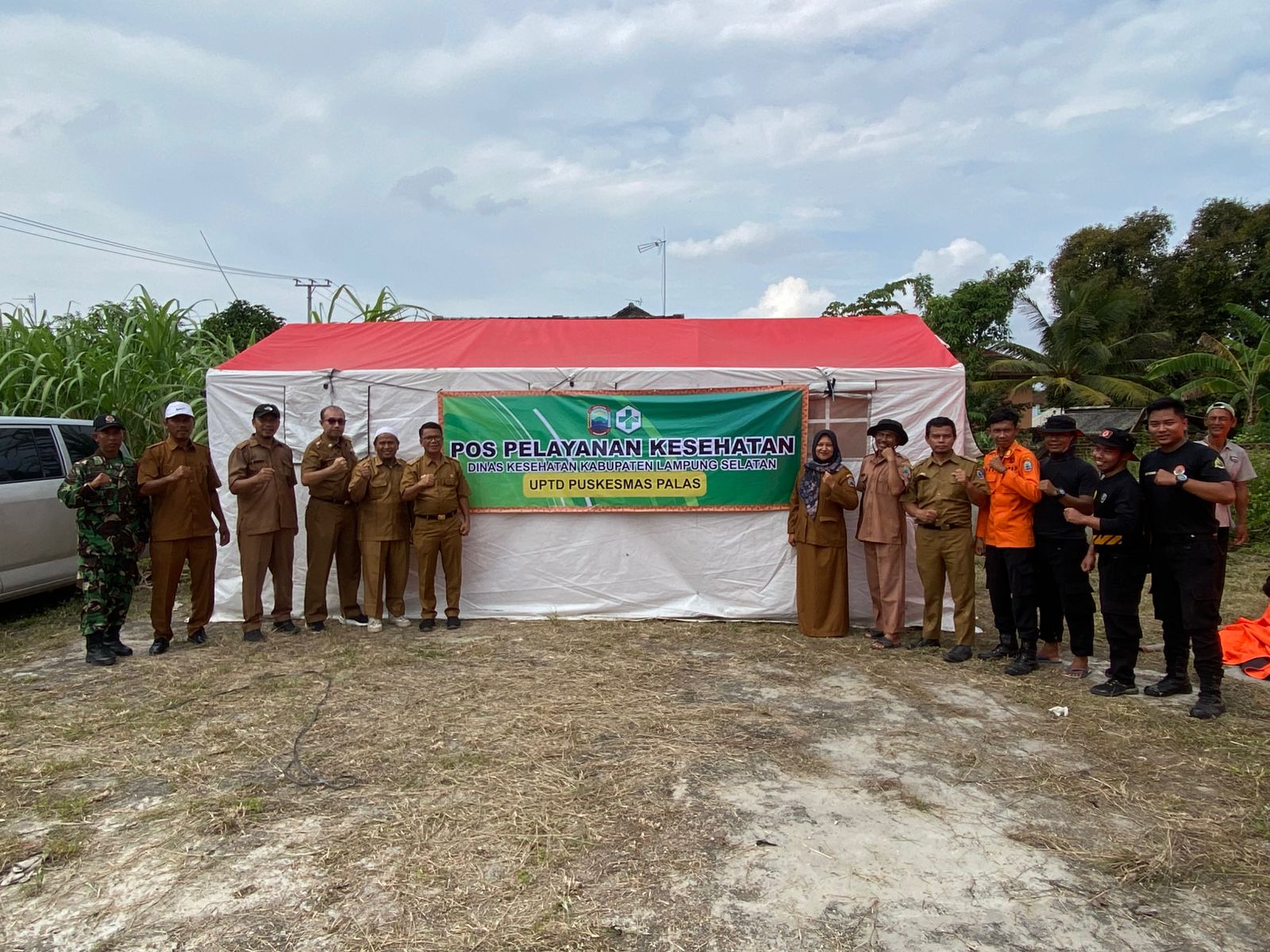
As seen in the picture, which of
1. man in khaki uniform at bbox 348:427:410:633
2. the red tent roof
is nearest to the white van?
the red tent roof

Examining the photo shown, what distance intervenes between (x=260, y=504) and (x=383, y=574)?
0.99 m

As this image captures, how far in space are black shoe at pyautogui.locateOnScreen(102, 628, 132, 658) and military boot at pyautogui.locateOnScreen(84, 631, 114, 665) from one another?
29mm

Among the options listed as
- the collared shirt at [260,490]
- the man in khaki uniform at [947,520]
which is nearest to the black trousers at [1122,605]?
the man in khaki uniform at [947,520]

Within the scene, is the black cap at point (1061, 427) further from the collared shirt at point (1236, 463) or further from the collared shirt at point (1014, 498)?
the collared shirt at point (1236, 463)

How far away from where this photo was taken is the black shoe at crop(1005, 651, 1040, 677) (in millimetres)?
4684

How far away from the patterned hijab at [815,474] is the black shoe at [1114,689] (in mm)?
1954

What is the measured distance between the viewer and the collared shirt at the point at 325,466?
18.1 feet

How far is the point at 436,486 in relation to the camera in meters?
5.62

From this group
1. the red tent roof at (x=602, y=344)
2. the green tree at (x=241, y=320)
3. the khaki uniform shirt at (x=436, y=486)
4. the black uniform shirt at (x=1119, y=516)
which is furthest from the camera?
the green tree at (x=241, y=320)

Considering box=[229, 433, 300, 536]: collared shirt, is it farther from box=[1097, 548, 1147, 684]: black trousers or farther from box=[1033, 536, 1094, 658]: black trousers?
box=[1097, 548, 1147, 684]: black trousers

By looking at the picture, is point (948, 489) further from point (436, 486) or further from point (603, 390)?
point (436, 486)

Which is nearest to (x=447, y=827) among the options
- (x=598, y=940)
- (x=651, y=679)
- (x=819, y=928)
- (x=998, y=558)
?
(x=598, y=940)

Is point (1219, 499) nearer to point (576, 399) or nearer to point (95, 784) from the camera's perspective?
point (576, 399)

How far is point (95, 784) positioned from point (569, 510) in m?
3.40
